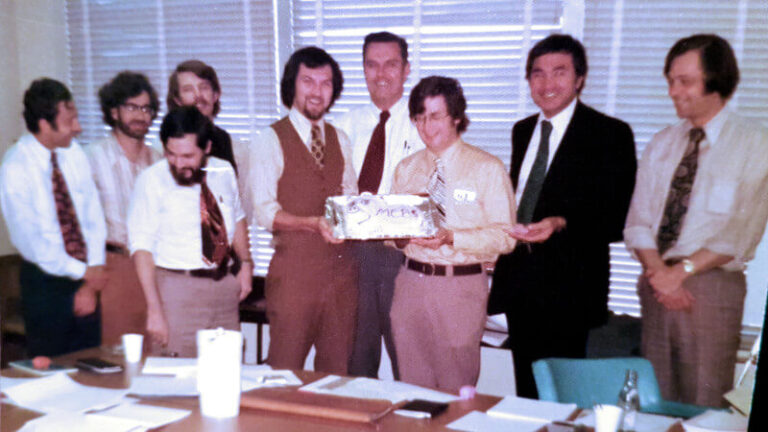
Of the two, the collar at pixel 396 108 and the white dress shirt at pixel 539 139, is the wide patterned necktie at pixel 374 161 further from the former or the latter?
the white dress shirt at pixel 539 139

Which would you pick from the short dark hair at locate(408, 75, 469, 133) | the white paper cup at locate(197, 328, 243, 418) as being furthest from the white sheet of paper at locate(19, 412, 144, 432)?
the short dark hair at locate(408, 75, 469, 133)

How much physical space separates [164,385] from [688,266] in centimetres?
153

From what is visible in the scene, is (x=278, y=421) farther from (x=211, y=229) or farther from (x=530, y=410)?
(x=211, y=229)

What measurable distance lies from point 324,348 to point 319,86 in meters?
0.91

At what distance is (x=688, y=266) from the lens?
196 cm

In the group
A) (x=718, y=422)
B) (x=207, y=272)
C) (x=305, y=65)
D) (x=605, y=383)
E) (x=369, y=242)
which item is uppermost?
(x=305, y=65)

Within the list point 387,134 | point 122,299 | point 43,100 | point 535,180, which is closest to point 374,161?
point 387,134

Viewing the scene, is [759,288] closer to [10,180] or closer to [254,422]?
[254,422]

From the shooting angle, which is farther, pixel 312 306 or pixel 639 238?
pixel 312 306

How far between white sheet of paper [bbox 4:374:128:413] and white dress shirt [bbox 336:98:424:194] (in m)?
1.03

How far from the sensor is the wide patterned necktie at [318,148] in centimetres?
222

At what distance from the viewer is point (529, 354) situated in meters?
2.26

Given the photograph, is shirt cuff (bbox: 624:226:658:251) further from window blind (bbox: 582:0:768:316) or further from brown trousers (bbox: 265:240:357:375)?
brown trousers (bbox: 265:240:357:375)

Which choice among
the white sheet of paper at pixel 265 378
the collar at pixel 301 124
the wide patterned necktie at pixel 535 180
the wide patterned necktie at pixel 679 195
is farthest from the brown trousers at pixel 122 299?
the wide patterned necktie at pixel 679 195
